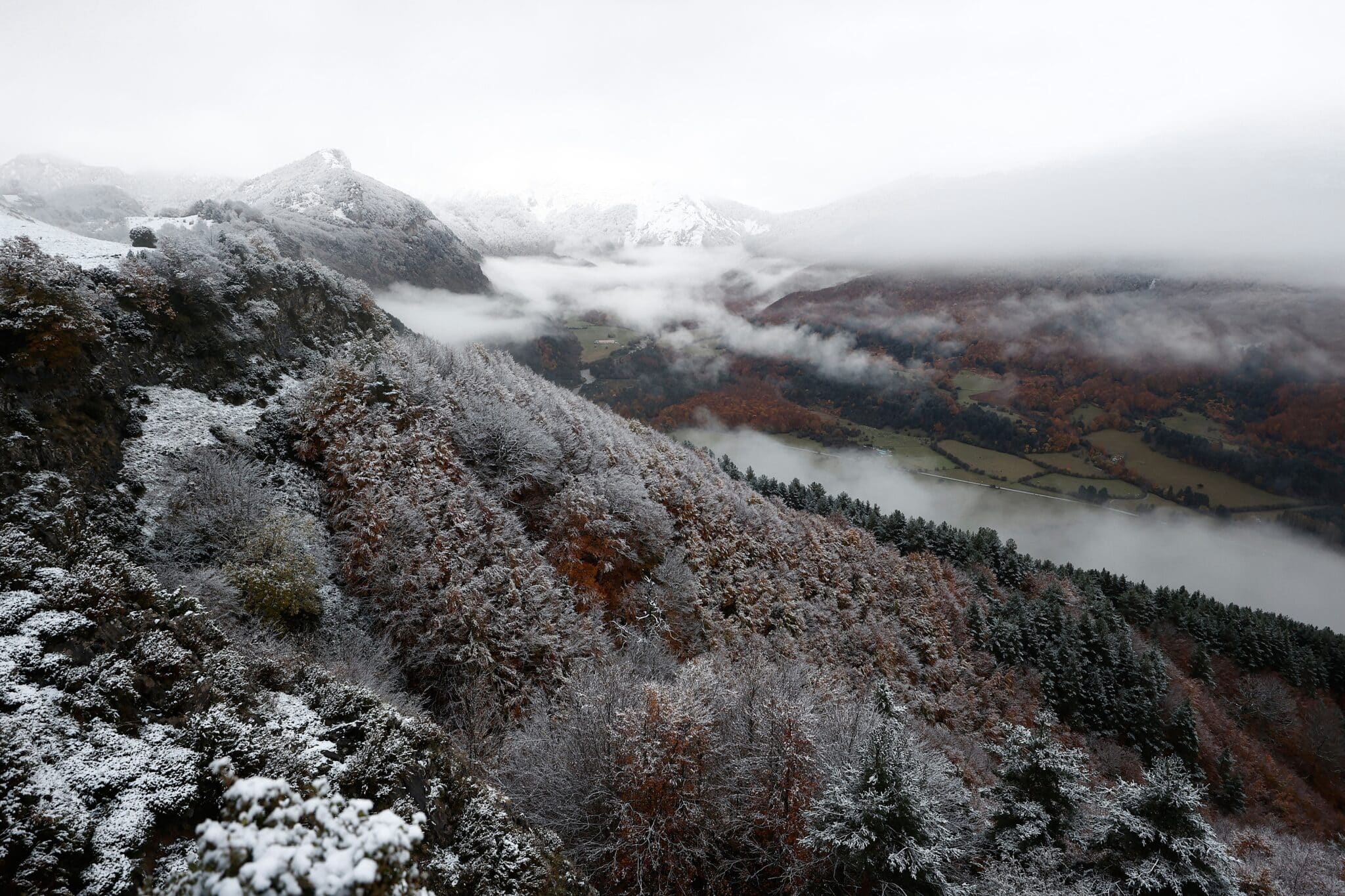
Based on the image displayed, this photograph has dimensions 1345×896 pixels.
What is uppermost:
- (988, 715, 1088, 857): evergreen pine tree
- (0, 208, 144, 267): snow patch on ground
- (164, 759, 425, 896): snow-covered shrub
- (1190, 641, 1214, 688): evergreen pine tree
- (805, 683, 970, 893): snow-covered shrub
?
(0, 208, 144, 267): snow patch on ground

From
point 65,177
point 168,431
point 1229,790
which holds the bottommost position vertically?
point 1229,790

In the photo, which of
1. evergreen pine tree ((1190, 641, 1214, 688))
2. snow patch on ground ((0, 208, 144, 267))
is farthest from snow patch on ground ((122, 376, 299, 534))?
evergreen pine tree ((1190, 641, 1214, 688))

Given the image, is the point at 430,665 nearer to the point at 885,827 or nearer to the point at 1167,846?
the point at 885,827

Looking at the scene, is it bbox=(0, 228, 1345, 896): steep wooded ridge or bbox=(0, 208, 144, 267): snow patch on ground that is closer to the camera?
bbox=(0, 228, 1345, 896): steep wooded ridge

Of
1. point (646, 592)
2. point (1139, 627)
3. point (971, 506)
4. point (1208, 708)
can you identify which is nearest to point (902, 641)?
point (646, 592)

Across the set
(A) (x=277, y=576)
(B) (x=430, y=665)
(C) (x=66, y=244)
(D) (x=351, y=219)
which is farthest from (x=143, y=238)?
(D) (x=351, y=219)

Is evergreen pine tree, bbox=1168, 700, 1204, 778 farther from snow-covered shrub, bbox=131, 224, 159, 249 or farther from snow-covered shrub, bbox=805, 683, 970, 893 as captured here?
snow-covered shrub, bbox=131, 224, 159, 249
